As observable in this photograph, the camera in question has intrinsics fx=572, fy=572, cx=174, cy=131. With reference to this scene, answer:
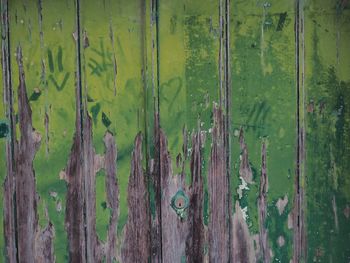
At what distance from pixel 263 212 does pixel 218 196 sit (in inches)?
4.5

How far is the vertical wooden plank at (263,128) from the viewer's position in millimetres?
1320

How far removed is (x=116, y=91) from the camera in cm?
131

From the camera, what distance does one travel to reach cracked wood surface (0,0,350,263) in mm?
1304

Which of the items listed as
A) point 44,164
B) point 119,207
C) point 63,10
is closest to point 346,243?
point 119,207

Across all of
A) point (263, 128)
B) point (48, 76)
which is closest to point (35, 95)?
point (48, 76)

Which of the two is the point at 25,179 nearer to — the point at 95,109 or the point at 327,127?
the point at 95,109

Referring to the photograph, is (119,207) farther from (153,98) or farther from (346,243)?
(346,243)

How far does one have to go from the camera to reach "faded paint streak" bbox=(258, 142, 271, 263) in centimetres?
136

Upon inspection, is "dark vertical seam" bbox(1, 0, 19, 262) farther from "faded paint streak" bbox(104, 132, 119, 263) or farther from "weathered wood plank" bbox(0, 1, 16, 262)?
"faded paint streak" bbox(104, 132, 119, 263)

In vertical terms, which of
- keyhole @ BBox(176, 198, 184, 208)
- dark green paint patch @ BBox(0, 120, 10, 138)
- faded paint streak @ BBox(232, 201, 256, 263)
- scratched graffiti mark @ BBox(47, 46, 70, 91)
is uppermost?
scratched graffiti mark @ BBox(47, 46, 70, 91)

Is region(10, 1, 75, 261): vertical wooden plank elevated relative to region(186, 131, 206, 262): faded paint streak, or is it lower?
elevated

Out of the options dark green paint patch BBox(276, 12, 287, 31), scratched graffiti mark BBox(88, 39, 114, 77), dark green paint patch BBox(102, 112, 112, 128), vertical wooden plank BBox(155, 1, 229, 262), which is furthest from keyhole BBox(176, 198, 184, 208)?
dark green paint patch BBox(276, 12, 287, 31)

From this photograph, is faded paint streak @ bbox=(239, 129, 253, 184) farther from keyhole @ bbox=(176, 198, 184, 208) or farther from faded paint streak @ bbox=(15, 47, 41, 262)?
faded paint streak @ bbox=(15, 47, 41, 262)

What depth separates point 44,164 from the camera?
1.33 metres
